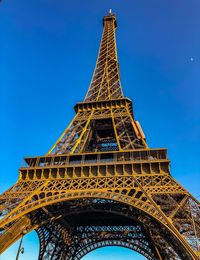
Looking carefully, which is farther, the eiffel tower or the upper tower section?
the upper tower section

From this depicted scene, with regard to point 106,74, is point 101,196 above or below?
below

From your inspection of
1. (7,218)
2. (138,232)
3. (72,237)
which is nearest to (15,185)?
(7,218)

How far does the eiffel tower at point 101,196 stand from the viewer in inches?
691

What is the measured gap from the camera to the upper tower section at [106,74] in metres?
32.8

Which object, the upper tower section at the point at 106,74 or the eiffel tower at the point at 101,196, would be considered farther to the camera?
the upper tower section at the point at 106,74

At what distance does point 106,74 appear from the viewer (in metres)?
35.8

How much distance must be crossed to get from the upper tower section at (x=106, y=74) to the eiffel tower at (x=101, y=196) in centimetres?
43

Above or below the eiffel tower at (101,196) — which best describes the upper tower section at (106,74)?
above

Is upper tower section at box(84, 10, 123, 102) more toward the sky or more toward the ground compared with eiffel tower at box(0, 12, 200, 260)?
more toward the sky

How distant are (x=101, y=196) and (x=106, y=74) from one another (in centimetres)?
2102

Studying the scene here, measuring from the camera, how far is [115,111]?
28938 millimetres

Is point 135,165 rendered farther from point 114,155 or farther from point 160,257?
point 160,257

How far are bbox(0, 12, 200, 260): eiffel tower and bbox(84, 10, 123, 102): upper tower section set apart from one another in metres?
0.43

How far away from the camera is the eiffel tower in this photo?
57.6ft
